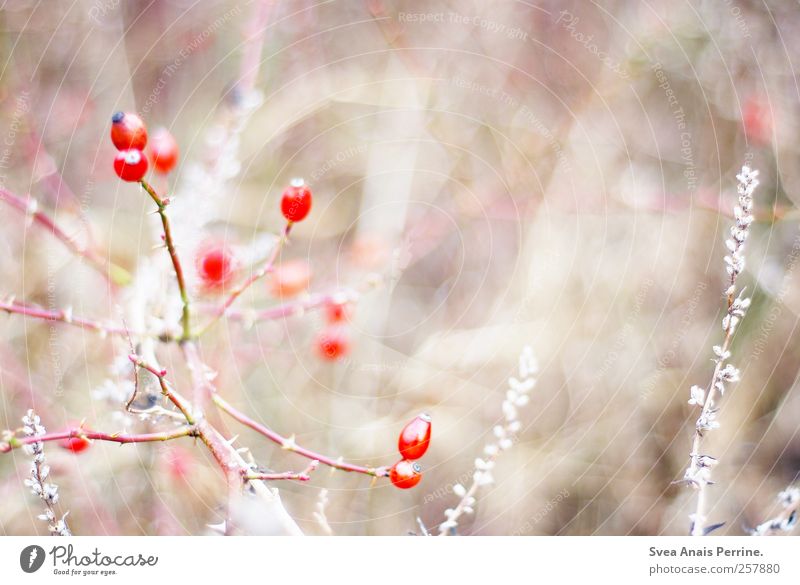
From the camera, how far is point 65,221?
4.25 feet

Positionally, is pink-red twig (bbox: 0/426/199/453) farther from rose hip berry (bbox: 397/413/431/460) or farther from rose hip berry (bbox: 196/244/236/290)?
rose hip berry (bbox: 196/244/236/290)

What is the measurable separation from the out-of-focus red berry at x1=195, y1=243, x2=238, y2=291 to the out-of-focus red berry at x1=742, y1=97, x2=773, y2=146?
1207mm

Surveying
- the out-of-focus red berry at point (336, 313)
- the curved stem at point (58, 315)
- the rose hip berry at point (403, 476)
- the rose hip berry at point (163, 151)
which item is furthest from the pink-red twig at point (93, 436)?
the out-of-focus red berry at point (336, 313)

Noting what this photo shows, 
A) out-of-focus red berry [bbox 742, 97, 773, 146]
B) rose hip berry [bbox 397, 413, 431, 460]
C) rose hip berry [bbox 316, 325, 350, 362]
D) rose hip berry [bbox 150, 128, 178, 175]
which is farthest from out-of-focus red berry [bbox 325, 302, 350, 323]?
out-of-focus red berry [bbox 742, 97, 773, 146]

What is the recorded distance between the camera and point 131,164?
0.66 m

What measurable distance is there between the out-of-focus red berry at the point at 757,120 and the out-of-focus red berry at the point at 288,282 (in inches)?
42.5

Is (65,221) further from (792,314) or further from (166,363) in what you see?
(792,314)

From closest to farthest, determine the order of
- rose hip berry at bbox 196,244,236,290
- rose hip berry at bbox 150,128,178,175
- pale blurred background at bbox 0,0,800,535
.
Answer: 1. rose hip berry at bbox 150,128,178,175
2. rose hip berry at bbox 196,244,236,290
3. pale blurred background at bbox 0,0,800,535

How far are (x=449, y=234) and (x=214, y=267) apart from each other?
2.30 ft

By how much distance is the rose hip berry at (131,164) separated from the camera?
0.65 m

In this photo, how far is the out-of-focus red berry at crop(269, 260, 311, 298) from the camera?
131 centimetres

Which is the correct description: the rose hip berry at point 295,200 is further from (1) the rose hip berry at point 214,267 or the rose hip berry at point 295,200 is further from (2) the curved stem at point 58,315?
(1) the rose hip berry at point 214,267
